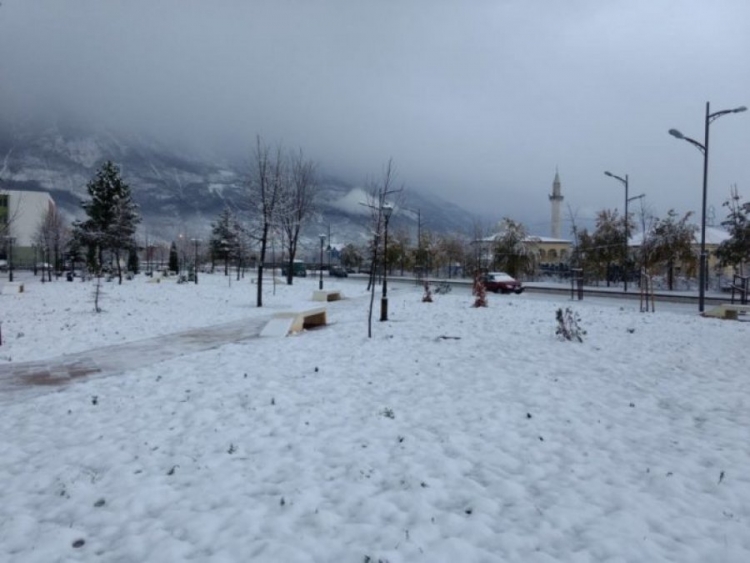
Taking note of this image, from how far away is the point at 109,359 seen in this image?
31.6ft

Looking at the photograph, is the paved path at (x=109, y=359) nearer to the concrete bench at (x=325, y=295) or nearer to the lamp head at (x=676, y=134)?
the concrete bench at (x=325, y=295)

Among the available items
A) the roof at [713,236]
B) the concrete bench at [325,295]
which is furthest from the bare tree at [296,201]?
the roof at [713,236]

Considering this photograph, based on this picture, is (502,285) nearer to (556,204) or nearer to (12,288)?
(12,288)

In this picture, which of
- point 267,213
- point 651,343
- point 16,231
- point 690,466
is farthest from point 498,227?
point 16,231

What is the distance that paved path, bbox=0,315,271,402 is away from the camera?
7961 mm

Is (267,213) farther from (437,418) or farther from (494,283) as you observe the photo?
(437,418)

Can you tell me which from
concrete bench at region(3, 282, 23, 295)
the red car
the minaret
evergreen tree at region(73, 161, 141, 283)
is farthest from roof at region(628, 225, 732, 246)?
concrete bench at region(3, 282, 23, 295)

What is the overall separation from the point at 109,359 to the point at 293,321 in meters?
4.66

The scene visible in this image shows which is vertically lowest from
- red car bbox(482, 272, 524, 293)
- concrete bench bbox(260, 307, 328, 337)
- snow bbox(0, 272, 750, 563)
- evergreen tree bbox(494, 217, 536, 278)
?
snow bbox(0, 272, 750, 563)

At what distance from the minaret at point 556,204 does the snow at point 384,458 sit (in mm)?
91963

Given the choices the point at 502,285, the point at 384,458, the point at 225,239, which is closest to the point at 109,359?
the point at 384,458

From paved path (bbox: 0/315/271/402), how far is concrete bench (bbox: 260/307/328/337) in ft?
1.66

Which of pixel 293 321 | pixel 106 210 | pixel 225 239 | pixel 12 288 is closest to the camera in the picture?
pixel 293 321

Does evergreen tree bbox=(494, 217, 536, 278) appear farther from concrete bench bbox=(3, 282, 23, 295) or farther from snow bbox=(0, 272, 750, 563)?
snow bbox=(0, 272, 750, 563)
